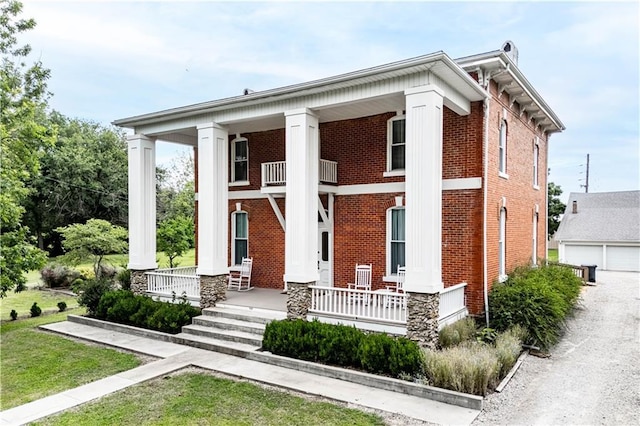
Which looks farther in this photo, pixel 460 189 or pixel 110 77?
pixel 110 77

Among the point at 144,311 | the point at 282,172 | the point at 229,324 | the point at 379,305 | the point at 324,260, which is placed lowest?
the point at 229,324

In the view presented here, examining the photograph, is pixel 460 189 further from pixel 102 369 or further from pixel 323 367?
Result: pixel 102 369

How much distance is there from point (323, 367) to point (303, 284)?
234 cm

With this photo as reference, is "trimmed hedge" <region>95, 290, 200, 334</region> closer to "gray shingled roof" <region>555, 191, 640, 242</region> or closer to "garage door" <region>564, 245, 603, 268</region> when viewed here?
"garage door" <region>564, 245, 603, 268</region>

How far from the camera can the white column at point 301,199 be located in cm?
1028

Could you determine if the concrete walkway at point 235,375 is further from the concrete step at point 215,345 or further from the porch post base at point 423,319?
the porch post base at point 423,319

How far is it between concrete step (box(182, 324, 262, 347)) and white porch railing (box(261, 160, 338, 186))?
4624mm

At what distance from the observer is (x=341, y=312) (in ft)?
32.2

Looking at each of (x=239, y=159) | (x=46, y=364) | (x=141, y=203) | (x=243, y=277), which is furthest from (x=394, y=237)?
(x=46, y=364)

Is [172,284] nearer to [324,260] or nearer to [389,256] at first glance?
[324,260]

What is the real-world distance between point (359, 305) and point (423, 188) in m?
3.05

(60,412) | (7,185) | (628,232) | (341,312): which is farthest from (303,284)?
(628,232)

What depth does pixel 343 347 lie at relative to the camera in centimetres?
846

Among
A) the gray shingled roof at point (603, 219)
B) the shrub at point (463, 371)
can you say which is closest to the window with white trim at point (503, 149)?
the shrub at point (463, 371)
